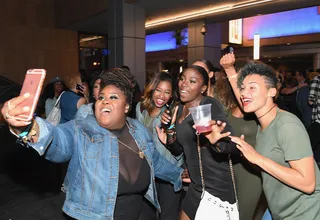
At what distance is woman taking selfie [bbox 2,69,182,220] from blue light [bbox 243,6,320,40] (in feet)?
57.4

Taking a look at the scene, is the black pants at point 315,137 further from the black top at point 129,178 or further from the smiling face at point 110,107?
the smiling face at point 110,107

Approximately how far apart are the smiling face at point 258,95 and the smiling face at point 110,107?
3.16 ft

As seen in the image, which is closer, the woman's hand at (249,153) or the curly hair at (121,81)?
the woman's hand at (249,153)

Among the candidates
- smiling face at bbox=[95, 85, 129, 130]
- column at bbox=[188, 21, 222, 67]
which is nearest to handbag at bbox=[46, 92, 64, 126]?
smiling face at bbox=[95, 85, 129, 130]

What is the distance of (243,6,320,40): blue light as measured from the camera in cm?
1678

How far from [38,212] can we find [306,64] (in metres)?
22.3

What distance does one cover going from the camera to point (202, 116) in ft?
7.00

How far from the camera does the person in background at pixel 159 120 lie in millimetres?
3566

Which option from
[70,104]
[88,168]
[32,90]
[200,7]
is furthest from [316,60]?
[32,90]

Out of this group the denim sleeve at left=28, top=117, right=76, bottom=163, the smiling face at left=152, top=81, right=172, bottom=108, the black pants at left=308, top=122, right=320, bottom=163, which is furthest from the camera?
the black pants at left=308, top=122, right=320, bottom=163

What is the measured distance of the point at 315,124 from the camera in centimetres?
518

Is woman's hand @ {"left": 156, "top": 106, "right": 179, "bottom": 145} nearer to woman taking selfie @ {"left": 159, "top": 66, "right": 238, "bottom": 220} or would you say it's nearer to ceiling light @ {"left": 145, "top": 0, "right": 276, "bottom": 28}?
woman taking selfie @ {"left": 159, "top": 66, "right": 238, "bottom": 220}

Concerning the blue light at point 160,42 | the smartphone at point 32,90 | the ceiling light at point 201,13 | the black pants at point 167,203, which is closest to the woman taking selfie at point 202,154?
the black pants at point 167,203

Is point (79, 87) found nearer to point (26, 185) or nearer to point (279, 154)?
point (26, 185)
